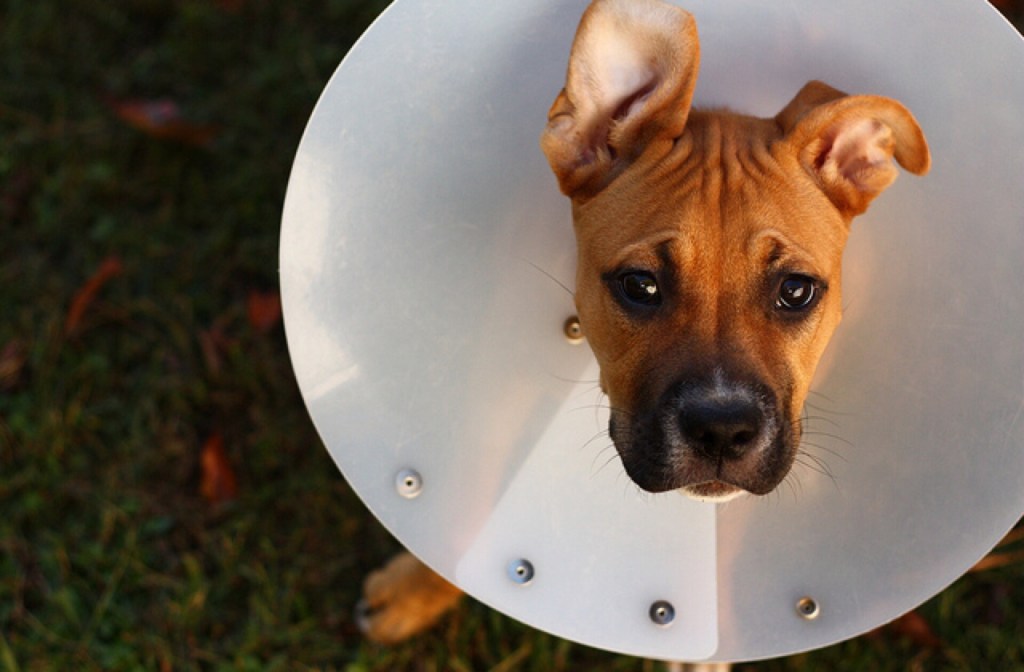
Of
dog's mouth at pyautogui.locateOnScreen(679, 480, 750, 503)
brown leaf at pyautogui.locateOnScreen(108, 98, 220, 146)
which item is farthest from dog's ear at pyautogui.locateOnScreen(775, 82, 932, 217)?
brown leaf at pyautogui.locateOnScreen(108, 98, 220, 146)

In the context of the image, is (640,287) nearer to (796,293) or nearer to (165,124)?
(796,293)

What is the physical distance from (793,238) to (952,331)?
20.7 inches

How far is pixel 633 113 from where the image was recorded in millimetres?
2832

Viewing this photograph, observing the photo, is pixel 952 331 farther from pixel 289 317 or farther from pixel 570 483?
pixel 289 317

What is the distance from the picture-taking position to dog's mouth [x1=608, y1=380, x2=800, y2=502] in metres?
2.42

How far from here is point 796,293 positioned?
2.64m

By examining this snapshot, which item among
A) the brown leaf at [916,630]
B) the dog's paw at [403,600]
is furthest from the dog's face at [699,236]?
the brown leaf at [916,630]

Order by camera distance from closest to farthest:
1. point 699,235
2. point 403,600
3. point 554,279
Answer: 1. point 699,235
2. point 554,279
3. point 403,600

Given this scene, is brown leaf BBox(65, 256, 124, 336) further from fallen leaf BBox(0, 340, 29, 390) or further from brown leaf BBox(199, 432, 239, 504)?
brown leaf BBox(199, 432, 239, 504)

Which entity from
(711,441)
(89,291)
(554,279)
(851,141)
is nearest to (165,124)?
(89,291)

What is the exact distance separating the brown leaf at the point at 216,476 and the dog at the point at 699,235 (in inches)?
80.7

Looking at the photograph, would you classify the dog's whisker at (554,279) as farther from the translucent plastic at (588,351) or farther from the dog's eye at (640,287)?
the dog's eye at (640,287)

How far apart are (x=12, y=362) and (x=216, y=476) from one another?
105cm

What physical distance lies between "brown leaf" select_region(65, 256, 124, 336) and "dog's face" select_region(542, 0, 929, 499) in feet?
8.48
